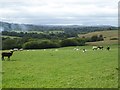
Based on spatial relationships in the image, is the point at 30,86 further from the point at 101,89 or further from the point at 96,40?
the point at 96,40

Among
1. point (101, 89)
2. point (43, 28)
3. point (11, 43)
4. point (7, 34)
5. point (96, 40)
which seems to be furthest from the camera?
point (43, 28)

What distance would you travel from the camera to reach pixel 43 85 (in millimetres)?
14953

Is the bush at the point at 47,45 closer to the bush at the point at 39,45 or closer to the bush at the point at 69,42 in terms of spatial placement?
the bush at the point at 39,45

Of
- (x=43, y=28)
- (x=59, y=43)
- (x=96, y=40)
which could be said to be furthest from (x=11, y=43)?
(x=43, y=28)

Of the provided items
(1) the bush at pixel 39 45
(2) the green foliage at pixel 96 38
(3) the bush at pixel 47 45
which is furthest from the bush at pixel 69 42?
(2) the green foliage at pixel 96 38

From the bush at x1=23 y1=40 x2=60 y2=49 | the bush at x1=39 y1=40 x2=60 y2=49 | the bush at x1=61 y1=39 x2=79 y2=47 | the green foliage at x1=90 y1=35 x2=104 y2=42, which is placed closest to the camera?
the bush at x1=23 y1=40 x2=60 y2=49

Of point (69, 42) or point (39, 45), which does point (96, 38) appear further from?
point (39, 45)

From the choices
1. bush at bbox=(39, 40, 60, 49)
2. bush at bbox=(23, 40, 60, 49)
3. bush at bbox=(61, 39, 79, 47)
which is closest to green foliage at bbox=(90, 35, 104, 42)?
bush at bbox=(61, 39, 79, 47)

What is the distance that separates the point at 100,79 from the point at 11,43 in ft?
243

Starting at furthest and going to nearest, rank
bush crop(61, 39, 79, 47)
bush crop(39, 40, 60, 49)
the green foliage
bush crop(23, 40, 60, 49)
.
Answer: the green foliage, bush crop(61, 39, 79, 47), bush crop(39, 40, 60, 49), bush crop(23, 40, 60, 49)

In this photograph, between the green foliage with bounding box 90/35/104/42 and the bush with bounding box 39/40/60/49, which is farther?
the green foliage with bounding box 90/35/104/42

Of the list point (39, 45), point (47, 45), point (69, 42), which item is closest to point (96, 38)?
point (69, 42)

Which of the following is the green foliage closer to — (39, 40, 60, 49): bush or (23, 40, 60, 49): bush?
(39, 40, 60, 49): bush

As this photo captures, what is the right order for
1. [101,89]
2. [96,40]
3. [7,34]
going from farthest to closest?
[7,34] → [96,40] → [101,89]
